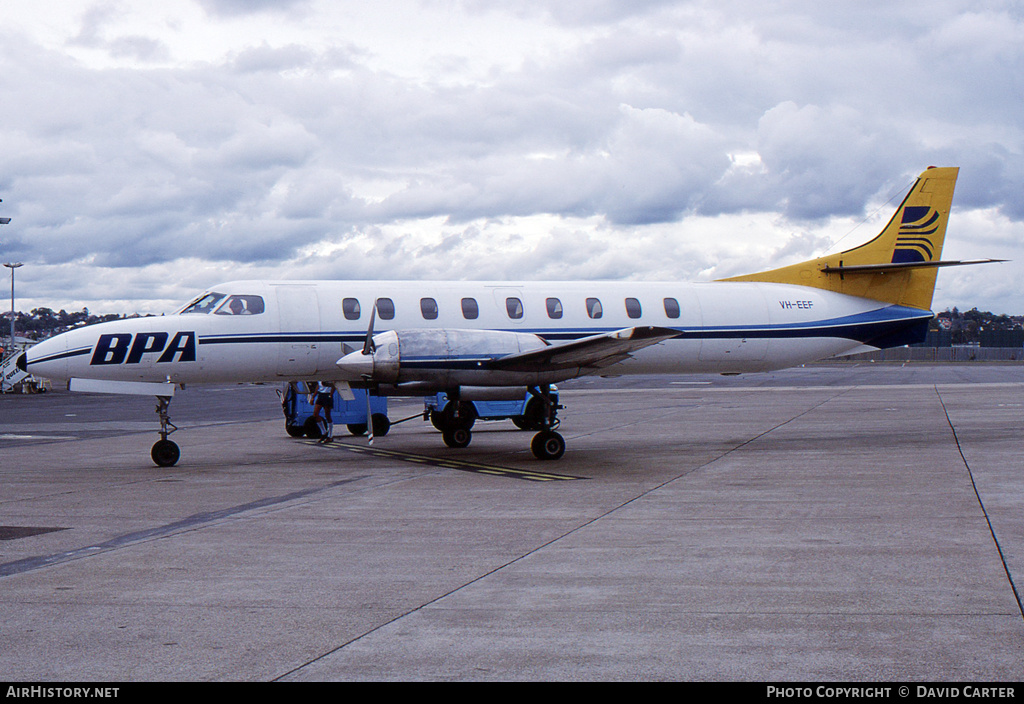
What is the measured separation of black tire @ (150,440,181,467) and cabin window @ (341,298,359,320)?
4327mm

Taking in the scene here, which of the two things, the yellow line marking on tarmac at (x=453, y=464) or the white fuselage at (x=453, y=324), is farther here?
the white fuselage at (x=453, y=324)

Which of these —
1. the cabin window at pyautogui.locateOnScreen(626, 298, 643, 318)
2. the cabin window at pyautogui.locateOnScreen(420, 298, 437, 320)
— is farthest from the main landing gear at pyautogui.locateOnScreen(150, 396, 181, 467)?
the cabin window at pyautogui.locateOnScreen(626, 298, 643, 318)

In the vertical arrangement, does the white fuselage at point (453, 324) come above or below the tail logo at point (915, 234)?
below

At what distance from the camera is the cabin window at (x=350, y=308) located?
1920 cm

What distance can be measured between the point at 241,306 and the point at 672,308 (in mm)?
9442

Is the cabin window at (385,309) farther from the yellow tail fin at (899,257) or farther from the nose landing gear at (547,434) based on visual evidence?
the yellow tail fin at (899,257)

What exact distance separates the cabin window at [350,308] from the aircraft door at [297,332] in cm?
56

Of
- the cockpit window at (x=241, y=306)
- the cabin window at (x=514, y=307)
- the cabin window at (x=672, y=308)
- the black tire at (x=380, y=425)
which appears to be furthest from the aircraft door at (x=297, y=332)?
the cabin window at (x=672, y=308)

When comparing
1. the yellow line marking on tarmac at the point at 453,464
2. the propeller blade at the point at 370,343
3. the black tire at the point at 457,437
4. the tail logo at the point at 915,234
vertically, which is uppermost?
the tail logo at the point at 915,234

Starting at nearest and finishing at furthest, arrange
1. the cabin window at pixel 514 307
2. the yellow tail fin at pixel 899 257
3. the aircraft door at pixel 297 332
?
1. the aircraft door at pixel 297 332
2. the cabin window at pixel 514 307
3. the yellow tail fin at pixel 899 257

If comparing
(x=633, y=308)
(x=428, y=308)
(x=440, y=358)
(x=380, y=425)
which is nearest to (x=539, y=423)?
(x=440, y=358)

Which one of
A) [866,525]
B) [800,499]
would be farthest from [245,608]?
[800,499]

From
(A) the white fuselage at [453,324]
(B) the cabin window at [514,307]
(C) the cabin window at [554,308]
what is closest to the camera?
(A) the white fuselage at [453,324]

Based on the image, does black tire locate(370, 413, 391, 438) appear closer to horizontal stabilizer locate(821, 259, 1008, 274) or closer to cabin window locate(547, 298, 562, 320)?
cabin window locate(547, 298, 562, 320)
